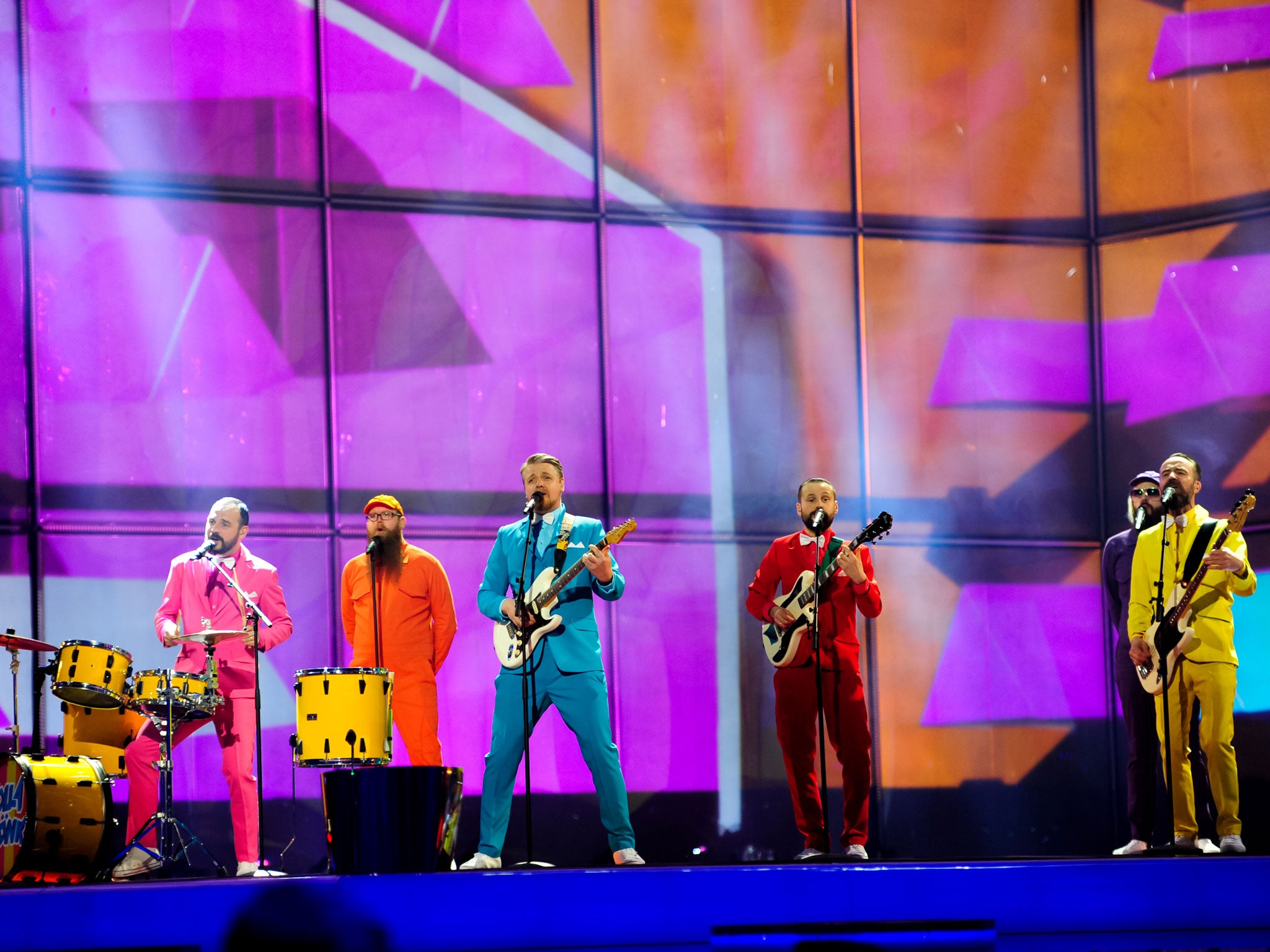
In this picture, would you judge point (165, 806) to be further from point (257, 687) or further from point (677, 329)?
point (677, 329)

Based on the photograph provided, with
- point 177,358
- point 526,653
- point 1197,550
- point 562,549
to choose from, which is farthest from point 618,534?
point 177,358

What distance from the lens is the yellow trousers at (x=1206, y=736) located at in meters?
5.87

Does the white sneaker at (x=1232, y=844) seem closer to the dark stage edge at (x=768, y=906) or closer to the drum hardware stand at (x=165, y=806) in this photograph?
the dark stage edge at (x=768, y=906)

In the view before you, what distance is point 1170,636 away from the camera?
19.6 ft

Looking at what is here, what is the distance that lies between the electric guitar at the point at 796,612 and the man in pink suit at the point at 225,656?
209cm

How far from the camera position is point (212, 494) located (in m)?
7.27

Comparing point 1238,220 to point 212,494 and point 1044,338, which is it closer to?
point 1044,338

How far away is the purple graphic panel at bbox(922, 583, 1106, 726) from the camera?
7.91 metres

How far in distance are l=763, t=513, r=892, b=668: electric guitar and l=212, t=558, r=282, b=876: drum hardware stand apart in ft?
6.93

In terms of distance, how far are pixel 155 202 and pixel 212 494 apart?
A: 1521 millimetres

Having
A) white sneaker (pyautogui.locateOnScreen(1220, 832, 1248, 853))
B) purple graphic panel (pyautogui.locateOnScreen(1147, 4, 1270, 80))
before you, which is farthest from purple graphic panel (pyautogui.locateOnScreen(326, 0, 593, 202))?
white sneaker (pyautogui.locateOnScreen(1220, 832, 1248, 853))

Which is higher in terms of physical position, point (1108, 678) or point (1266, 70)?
point (1266, 70)

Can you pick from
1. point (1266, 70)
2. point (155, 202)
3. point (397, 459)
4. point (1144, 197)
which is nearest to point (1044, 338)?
point (1144, 197)

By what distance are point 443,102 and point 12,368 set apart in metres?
2.59
